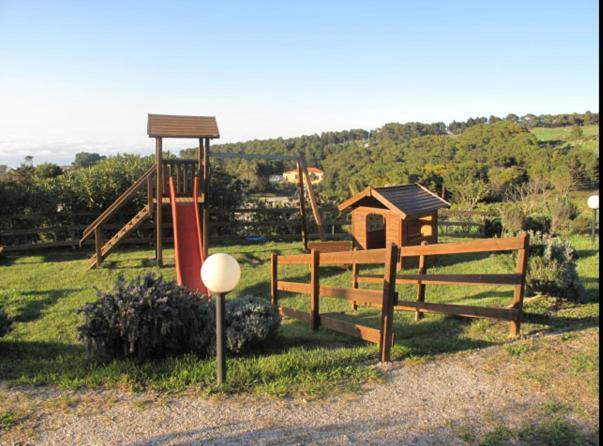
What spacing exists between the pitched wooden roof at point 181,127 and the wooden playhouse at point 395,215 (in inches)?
152

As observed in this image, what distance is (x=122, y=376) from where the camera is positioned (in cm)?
426

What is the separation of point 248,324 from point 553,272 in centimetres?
413

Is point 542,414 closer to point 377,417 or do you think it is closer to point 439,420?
point 439,420

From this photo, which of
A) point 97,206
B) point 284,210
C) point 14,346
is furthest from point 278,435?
point 97,206

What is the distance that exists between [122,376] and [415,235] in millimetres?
8901

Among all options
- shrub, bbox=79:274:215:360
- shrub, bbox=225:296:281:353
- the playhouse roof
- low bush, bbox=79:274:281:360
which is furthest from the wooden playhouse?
shrub, bbox=79:274:215:360

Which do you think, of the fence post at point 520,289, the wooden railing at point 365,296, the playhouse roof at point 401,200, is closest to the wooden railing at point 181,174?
the playhouse roof at point 401,200

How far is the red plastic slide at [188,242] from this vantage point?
30.9ft

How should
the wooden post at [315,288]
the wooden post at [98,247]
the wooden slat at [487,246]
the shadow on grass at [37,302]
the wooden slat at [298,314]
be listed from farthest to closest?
the wooden post at [98,247] → the shadow on grass at [37,302] → the wooden slat at [298,314] → the wooden post at [315,288] → the wooden slat at [487,246]

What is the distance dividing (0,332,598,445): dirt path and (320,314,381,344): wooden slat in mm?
644

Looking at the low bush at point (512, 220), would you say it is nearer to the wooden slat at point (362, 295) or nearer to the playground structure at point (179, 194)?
the playground structure at point (179, 194)

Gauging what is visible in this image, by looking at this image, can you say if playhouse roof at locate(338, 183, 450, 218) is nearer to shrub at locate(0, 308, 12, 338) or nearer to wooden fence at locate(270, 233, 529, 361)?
wooden fence at locate(270, 233, 529, 361)

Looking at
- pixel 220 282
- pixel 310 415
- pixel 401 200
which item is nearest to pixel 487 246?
pixel 310 415

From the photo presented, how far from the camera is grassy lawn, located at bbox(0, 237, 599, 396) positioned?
164 inches
